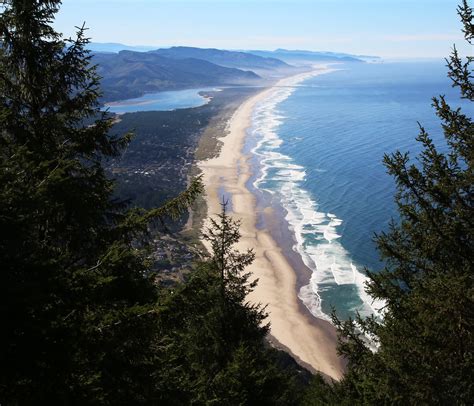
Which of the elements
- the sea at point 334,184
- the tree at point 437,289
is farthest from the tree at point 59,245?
the sea at point 334,184

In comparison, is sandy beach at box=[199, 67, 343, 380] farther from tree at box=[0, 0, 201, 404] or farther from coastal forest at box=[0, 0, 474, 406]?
tree at box=[0, 0, 201, 404]

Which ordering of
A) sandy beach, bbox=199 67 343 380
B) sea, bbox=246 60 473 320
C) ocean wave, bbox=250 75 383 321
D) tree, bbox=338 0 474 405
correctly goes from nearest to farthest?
tree, bbox=338 0 474 405 → sandy beach, bbox=199 67 343 380 → ocean wave, bbox=250 75 383 321 → sea, bbox=246 60 473 320

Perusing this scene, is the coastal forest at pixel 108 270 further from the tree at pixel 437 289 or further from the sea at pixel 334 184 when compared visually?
the sea at pixel 334 184

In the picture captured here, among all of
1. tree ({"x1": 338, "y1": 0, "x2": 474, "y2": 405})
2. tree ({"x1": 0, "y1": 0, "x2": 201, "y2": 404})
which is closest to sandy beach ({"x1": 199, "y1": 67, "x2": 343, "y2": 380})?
tree ({"x1": 338, "y1": 0, "x2": 474, "y2": 405})

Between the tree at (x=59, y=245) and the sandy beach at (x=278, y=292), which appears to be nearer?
the tree at (x=59, y=245)

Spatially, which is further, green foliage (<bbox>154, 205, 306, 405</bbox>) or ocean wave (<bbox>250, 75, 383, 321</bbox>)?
ocean wave (<bbox>250, 75, 383, 321</bbox>)

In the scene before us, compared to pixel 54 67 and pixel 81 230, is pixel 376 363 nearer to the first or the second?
pixel 81 230

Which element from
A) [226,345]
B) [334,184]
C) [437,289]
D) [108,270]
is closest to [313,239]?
[334,184]
